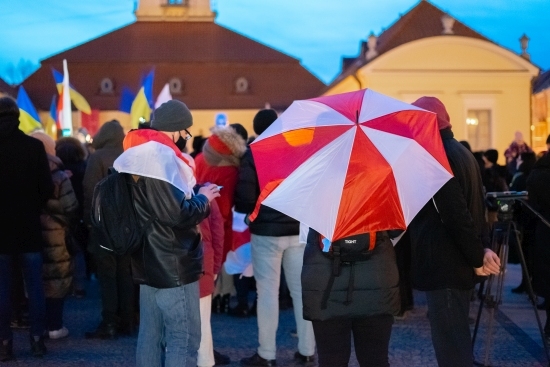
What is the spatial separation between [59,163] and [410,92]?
25516 mm

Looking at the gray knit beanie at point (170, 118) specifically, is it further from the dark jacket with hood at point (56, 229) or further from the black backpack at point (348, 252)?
the dark jacket with hood at point (56, 229)

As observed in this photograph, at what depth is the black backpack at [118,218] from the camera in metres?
4.33

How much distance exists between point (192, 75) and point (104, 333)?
126 feet

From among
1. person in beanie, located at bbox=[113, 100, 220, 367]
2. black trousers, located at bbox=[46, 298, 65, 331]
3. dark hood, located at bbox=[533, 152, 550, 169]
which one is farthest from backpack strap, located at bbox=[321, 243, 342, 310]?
black trousers, located at bbox=[46, 298, 65, 331]

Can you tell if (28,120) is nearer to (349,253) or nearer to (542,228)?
(542,228)

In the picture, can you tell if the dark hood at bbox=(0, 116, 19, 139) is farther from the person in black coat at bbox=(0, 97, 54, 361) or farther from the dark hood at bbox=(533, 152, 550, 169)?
the dark hood at bbox=(533, 152, 550, 169)

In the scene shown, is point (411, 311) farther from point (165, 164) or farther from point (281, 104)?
point (281, 104)

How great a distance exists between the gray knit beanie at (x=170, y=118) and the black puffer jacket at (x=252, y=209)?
1.40 m

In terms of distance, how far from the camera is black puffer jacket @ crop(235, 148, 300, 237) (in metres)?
5.97

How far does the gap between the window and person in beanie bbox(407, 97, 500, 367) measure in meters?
28.2

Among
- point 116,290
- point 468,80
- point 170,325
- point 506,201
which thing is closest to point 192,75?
point 468,80

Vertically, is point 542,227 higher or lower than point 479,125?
lower

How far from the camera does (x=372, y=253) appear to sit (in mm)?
3916

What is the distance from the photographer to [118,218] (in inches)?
171
